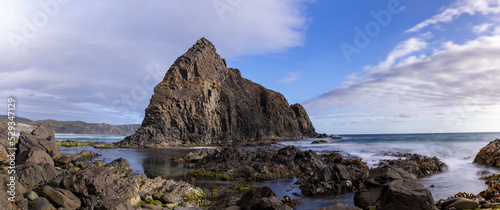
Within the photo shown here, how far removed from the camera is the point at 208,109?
8419cm

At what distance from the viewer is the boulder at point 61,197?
8.98 m

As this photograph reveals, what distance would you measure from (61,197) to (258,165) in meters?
13.9

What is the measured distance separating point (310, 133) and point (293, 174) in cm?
10627

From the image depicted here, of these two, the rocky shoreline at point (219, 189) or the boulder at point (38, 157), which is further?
the boulder at point (38, 157)

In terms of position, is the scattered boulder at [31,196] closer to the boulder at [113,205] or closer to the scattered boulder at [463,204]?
the boulder at [113,205]

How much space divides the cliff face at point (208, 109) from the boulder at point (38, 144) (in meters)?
34.4

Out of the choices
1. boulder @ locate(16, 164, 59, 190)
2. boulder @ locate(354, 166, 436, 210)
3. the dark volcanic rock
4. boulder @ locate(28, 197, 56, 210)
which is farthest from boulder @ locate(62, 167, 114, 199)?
the dark volcanic rock


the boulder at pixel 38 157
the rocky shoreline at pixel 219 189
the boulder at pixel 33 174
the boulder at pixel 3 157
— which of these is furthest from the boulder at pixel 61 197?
the boulder at pixel 3 157

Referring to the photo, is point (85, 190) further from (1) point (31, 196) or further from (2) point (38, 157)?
(2) point (38, 157)

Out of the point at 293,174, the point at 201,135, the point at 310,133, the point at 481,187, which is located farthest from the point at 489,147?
the point at 310,133

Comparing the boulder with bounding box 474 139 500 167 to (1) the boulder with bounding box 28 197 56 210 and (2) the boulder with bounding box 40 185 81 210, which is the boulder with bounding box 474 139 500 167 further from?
(1) the boulder with bounding box 28 197 56 210

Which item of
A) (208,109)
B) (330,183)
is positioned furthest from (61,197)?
(208,109)

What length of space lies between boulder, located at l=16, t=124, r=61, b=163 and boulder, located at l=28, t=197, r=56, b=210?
13551mm

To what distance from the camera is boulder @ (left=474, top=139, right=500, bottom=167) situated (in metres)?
21.8
